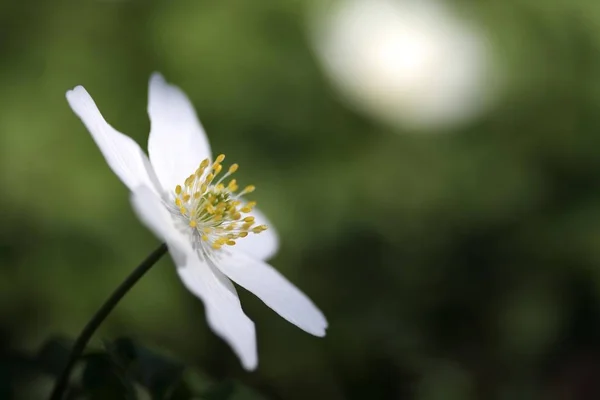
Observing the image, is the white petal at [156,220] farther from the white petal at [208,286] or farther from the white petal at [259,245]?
the white petal at [259,245]

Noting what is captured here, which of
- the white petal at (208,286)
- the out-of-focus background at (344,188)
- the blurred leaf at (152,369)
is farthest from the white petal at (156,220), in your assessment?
the out-of-focus background at (344,188)

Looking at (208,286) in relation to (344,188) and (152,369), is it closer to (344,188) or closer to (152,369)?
(152,369)

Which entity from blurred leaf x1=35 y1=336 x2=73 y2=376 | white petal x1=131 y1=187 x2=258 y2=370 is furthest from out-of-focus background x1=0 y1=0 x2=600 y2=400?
white petal x1=131 y1=187 x2=258 y2=370

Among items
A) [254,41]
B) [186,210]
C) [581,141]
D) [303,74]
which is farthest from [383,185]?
[186,210]

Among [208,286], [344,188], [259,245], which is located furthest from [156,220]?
[344,188]

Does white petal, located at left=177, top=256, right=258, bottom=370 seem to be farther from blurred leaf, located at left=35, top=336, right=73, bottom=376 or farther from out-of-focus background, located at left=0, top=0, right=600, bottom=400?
out-of-focus background, located at left=0, top=0, right=600, bottom=400

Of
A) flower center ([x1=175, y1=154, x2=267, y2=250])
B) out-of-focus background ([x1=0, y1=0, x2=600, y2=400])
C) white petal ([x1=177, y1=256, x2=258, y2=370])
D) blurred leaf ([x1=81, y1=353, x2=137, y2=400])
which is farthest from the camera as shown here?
out-of-focus background ([x1=0, y1=0, x2=600, y2=400])

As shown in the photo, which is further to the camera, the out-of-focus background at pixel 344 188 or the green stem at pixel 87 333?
the out-of-focus background at pixel 344 188
